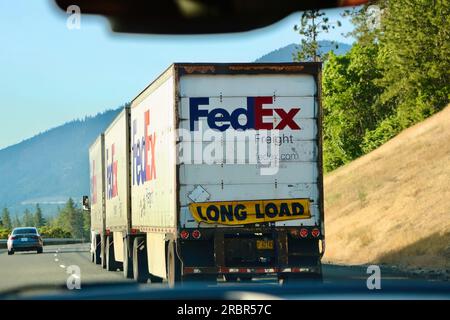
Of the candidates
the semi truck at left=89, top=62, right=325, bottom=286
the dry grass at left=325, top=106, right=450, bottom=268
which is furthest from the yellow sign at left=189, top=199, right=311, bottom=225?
the dry grass at left=325, top=106, right=450, bottom=268

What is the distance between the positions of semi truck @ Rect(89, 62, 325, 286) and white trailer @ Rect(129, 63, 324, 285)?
16 mm

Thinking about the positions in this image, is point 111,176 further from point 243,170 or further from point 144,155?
point 243,170

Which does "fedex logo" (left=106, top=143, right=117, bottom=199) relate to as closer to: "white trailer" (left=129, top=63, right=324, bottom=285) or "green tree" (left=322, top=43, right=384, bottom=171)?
"white trailer" (left=129, top=63, right=324, bottom=285)

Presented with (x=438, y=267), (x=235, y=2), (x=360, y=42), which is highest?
(x=360, y=42)

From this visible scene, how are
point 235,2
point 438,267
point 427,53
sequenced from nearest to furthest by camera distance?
1. point 235,2
2. point 438,267
3. point 427,53

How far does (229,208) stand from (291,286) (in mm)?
10182

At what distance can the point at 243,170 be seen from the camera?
55.9ft

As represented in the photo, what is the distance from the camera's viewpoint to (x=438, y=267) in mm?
27219

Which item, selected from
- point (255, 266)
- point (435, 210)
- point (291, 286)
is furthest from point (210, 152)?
point (435, 210)

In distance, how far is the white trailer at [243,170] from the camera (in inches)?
661

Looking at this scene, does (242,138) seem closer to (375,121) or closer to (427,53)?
(427,53)

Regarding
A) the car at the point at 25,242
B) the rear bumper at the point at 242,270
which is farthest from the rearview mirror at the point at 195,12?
the car at the point at 25,242

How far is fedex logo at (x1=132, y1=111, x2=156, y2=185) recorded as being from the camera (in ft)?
63.4
